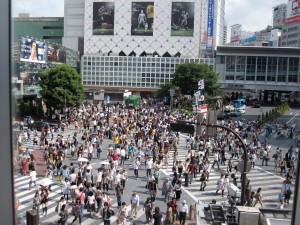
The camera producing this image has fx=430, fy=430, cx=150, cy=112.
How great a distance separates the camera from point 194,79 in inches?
1935

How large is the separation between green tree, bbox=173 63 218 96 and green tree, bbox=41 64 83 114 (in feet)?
55.9

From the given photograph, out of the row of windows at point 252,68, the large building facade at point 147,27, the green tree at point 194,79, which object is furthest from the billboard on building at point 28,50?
the large building facade at point 147,27

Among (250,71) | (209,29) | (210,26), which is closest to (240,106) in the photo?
(250,71)

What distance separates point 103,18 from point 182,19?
519 inches

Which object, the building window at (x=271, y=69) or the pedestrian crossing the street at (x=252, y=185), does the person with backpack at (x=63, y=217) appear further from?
the building window at (x=271, y=69)

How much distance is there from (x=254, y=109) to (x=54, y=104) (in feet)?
61.6

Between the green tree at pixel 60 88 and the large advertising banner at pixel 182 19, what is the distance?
118 feet

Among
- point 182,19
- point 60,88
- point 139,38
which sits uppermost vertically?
point 182,19

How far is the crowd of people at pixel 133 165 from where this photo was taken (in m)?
11.8

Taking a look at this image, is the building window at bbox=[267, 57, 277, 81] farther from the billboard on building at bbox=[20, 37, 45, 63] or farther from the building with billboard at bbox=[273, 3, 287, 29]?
the building with billboard at bbox=[273, 3, 287, 29]

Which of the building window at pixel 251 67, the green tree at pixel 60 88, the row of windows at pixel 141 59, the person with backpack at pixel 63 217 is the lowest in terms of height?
the person with backpack at pixel 63 217

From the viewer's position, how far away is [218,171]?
60.6ft

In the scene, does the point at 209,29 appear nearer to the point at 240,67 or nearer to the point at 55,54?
the point at 240,67

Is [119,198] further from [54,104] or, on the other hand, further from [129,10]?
[129,10]
